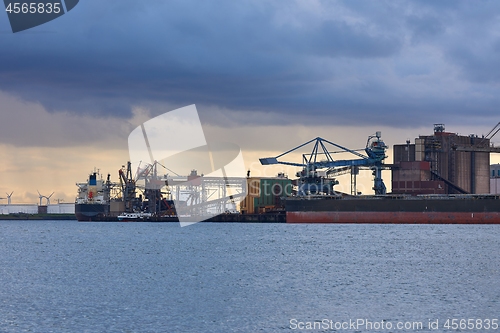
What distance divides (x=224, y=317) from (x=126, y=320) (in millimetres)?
3364

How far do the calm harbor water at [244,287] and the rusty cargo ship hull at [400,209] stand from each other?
89.4 ft

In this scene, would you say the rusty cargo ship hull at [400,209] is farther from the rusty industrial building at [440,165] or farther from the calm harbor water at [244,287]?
the calm harbor water at [244,287]

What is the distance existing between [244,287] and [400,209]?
184ft

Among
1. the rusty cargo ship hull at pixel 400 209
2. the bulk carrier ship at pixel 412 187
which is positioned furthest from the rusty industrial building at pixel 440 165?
the rusty cargo ship hull at pixel 400 209

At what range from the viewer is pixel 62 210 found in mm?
192125

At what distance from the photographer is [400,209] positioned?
89938 mm

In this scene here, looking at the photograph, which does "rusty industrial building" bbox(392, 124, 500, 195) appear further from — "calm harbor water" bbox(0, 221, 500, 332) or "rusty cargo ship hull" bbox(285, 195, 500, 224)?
"calm harbor water" bbox(0, 221, 500, 332)

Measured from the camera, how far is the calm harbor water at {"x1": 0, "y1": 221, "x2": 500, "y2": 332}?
28.3 m

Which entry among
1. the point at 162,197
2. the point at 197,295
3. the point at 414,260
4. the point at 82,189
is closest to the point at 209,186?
the point at 162,197

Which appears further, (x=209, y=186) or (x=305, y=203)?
(x=209, y=186)

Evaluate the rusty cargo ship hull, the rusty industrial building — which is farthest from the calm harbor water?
the rusty industrial building

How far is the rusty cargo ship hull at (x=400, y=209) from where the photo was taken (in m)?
86.4

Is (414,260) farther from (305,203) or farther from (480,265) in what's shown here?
(305,203)

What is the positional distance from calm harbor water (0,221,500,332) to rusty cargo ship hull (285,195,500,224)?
27254 millimetres
